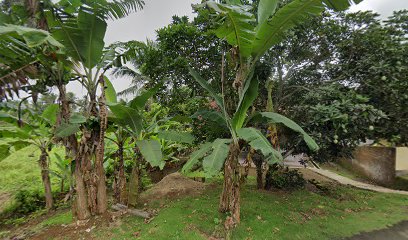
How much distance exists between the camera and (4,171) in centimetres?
853

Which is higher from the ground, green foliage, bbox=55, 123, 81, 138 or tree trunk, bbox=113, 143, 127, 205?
green foliage, bbox=55, 123, 81, 138

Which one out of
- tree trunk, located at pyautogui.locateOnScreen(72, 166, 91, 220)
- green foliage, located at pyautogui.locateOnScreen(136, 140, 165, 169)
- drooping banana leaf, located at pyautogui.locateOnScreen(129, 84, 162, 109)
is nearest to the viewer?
green foliage, located at pyautogui.locateOnScreen(136, 140, 165, 169)

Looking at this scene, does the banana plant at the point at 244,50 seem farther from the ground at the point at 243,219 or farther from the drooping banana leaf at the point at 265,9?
the ground at the point at 243,219

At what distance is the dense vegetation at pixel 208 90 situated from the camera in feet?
12.7

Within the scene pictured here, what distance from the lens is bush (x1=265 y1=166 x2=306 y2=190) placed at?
22.8 feet

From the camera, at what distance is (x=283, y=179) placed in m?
7.09

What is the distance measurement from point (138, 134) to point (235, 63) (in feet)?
7.79

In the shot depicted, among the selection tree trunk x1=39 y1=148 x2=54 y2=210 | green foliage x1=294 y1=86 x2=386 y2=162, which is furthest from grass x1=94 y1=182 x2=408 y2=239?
tree trunk x1=39 y1=148 x2=54 y2=210

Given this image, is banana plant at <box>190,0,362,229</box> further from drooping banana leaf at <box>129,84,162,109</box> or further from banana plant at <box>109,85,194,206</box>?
drooping banana leaf at <box>129,84,162,109</box>

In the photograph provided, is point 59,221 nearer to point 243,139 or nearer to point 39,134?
point 39,134

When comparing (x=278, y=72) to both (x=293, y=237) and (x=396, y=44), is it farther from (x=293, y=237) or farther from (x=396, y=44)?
(x=293, y=237)

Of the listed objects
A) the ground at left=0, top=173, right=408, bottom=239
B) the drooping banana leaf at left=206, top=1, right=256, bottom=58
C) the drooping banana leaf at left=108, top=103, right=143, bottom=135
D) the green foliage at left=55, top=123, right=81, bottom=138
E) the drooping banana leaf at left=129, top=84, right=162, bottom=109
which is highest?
the drooping banana leaf at left=206, top=1, right=256, bottom=58

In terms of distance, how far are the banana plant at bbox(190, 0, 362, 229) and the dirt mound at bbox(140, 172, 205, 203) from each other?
1570 mm

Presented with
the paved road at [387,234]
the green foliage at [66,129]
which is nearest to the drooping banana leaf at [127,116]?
the green foliage at [66,129]
